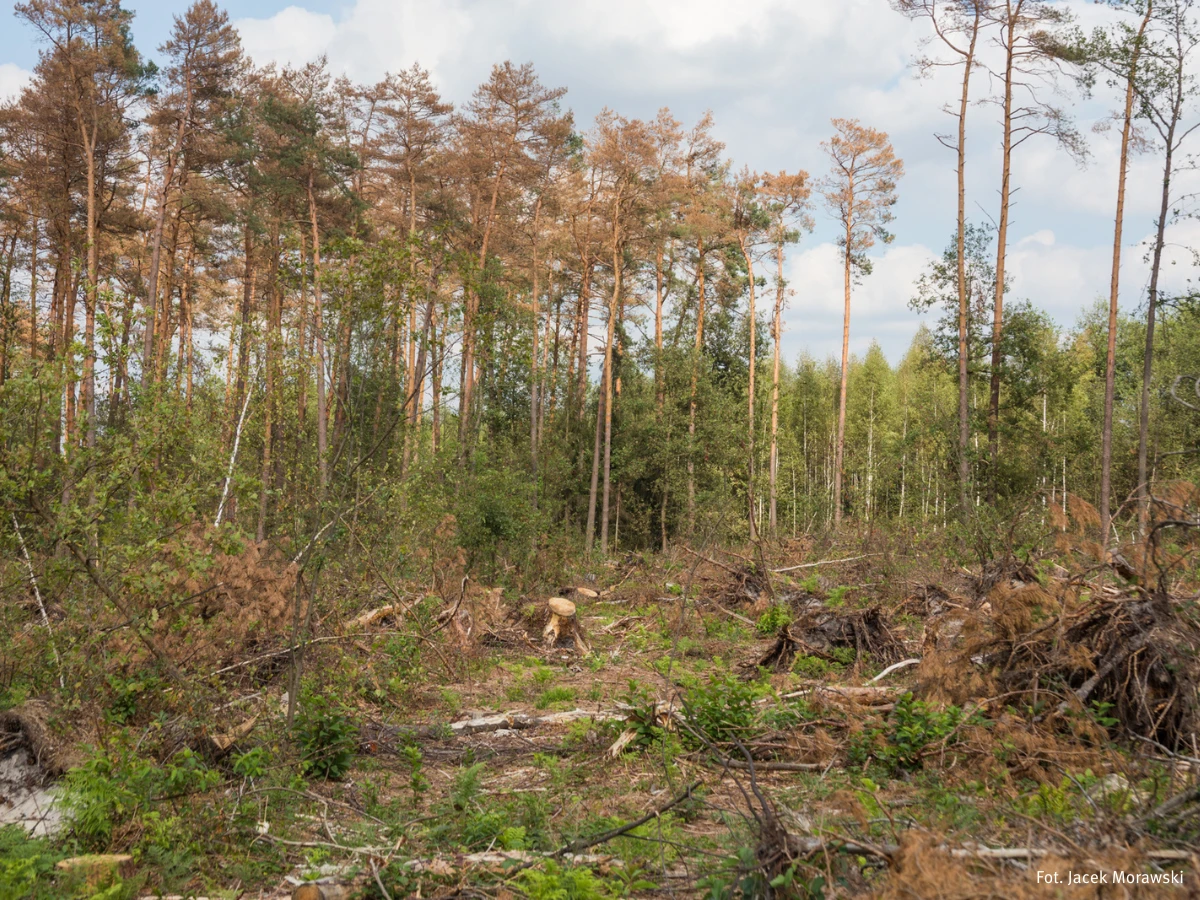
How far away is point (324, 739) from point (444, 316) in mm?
3293

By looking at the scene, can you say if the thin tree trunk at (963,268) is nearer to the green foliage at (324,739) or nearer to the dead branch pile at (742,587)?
the dead branch pile at (742,587)

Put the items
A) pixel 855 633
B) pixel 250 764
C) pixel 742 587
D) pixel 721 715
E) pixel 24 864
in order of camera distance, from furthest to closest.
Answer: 1. pixel 742 587
2. pixel 855 633
3. pixel 721 715
4. pixel 250 764
5. pixel 24 864

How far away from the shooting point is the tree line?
646 cm

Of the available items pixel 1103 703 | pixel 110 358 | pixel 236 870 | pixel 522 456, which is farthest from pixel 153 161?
pixel 1103 703

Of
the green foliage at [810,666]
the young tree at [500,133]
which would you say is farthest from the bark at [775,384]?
the green foliage at [810,666]

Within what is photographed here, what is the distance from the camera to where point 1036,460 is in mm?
20750

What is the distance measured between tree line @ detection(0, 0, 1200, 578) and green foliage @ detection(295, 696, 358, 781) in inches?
59.4

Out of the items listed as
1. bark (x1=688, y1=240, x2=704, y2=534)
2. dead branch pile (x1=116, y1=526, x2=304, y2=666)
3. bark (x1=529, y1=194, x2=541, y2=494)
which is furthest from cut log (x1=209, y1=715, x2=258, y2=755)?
bark (x1=688, y1=240, x2=704, y2=534)

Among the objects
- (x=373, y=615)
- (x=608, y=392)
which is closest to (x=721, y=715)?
(x=373, y=615)

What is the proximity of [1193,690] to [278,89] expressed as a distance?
24.0m

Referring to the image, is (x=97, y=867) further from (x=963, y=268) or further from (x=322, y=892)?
(x=963, y=268)

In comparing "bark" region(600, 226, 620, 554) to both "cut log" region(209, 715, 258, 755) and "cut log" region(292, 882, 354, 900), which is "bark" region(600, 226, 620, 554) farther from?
"cut log" region(292, 882, 354, 900)

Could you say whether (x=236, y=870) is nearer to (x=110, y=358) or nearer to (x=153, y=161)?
(x=110, y=358)

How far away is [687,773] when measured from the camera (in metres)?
5.68
